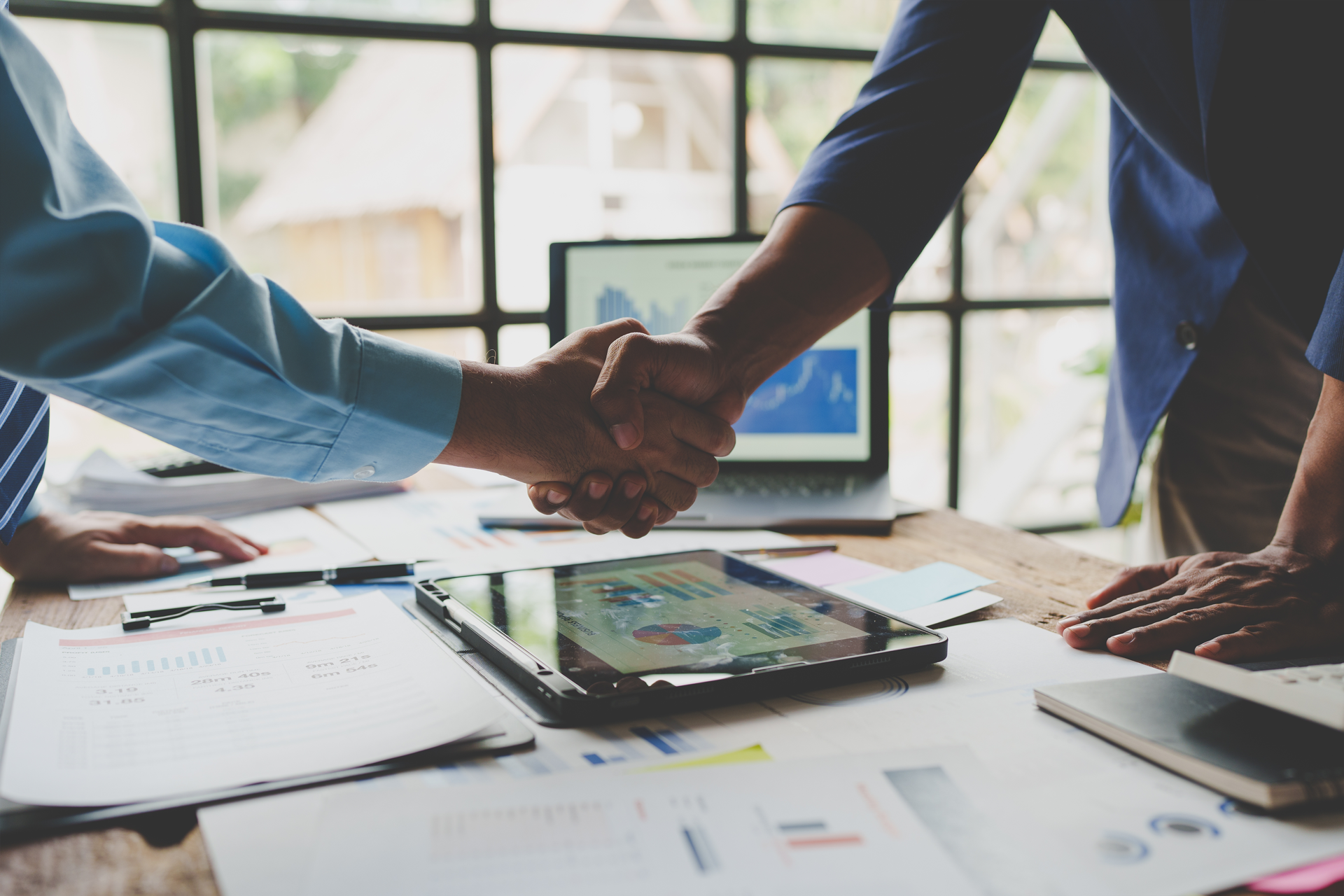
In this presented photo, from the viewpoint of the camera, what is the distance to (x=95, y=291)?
705 mm

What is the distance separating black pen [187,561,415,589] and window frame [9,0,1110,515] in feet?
2.35

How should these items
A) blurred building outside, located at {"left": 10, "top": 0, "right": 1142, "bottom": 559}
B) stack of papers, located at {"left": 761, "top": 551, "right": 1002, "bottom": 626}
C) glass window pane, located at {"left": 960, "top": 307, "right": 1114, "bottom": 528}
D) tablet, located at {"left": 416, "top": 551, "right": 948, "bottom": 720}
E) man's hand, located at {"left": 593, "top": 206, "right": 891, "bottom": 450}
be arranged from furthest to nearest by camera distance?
glass window pane, located at {"left": 960, "top": 307, "right": 1114, "bottom": 528} → blurred building outside, located at {"left": 10, "top": 0, "right": 1142, "bottom": 559} → man's hand, located at {"left": 593, "top": 206, "right": 891, "bottom": 450} → stack of papers, located at {"left": 761, "top": 551, "right": 1002, "bottom": 626} → tablet, located at {"left": 416, "top": 551, "right": 948, "bottom": 720}

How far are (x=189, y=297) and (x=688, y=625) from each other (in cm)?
49

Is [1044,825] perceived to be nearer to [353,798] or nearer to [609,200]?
[353,798]

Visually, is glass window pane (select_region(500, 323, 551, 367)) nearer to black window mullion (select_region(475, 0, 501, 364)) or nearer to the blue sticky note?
black window mullion (select_region(475, 0, 501, 364))

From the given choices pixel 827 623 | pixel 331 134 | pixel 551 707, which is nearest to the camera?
pixel 551 707

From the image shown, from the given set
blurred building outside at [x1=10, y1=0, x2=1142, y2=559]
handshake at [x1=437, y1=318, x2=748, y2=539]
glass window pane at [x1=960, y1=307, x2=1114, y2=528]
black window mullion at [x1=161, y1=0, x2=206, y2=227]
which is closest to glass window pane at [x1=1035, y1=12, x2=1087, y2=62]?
blurred building outside at [x1=10, y1=0, x2=1142, y2=559]

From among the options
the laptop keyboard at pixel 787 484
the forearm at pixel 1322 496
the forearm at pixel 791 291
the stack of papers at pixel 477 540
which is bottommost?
the stack of papers at pixel 477 540

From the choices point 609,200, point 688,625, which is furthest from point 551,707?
point 609,200

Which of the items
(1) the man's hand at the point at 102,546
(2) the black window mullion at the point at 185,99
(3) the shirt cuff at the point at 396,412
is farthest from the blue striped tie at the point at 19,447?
(2) the black window mullion at the point at 185,99

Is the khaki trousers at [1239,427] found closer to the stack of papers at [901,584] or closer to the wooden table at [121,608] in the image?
the wooden table at [121,608]

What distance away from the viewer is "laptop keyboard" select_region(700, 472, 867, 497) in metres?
1.43

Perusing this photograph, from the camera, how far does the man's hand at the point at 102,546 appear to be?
3.31 feet

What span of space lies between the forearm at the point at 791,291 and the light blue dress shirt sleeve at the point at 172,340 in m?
0.40
